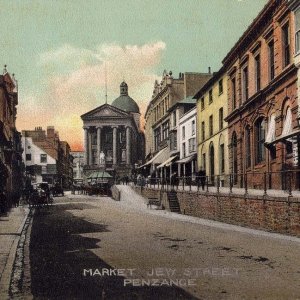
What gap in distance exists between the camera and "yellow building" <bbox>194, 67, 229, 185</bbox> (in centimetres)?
3550

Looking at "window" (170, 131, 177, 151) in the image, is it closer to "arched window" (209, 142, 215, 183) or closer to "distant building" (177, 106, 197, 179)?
"distant building" (177, 106, 197, 179)

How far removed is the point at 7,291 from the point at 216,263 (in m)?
4.90

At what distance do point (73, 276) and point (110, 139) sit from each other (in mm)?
93290

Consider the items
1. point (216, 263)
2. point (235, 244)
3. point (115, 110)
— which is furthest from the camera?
point (115, 110)

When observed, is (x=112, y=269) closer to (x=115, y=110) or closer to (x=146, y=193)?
(x=146, y=193)

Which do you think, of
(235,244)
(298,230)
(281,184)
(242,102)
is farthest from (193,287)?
(242,102)

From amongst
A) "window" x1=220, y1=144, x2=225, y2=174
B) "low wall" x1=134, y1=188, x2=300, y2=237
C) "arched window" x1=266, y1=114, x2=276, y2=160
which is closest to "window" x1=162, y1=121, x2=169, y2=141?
"window" x1=220, y1=144, x2=225, y2=174

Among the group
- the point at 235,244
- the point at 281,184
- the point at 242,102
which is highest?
the point at 242,102

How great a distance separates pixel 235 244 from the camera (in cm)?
1467

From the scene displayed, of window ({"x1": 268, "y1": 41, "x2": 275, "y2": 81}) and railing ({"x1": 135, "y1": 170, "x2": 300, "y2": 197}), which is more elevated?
window ({"x1": 268, "y1": 41, "x2": 275, "y2": 81})

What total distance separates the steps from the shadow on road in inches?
559

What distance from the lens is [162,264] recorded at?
10984mm

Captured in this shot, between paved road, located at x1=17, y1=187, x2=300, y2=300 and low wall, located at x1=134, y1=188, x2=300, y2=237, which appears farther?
low wall, located at x1=134, y1=188, x2=300, y2=237

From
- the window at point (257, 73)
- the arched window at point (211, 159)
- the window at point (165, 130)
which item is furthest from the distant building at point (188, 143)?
the window at point (257, 73)
